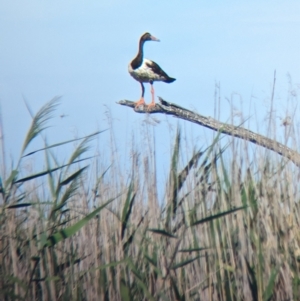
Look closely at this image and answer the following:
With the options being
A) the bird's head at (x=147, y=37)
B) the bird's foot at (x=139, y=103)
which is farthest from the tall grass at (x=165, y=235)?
the bird's head at (x=147, y=37)

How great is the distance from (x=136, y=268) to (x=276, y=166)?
0.72m

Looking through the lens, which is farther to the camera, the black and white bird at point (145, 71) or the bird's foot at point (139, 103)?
the black and white bird at point (145, 71)

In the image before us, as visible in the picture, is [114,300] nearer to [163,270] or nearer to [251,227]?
[163,270]

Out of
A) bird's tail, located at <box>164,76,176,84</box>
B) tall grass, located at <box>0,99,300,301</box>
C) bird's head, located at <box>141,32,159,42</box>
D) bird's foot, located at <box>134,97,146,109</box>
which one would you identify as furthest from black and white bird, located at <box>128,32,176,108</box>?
tall grass, located at <box>0,99,300,301</box>

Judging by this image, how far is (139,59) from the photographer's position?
611 cm

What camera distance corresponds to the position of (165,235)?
115 inches

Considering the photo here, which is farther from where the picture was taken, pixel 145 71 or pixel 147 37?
pixel 147 37

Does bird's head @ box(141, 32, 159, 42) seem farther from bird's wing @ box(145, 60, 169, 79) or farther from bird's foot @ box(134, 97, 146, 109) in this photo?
bird's foot @ box(134, 97, 146, 109)

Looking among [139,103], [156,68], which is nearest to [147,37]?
[156,68]

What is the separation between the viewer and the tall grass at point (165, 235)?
2889 millimetres

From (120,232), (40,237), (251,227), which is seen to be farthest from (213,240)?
(40,237)

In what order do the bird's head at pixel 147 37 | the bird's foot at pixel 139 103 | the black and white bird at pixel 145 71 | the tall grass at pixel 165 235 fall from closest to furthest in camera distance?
the tall grass at pixel 165 235, the bird's foot at pixel 139 103, the black and white bird at pixel 145 71, the bird's head at pixel 147 37

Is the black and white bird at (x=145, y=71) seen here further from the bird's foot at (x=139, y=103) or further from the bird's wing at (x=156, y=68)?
the bird's foot at (x=139, y=103)

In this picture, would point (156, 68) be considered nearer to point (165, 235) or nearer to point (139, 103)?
point (139, 103)
